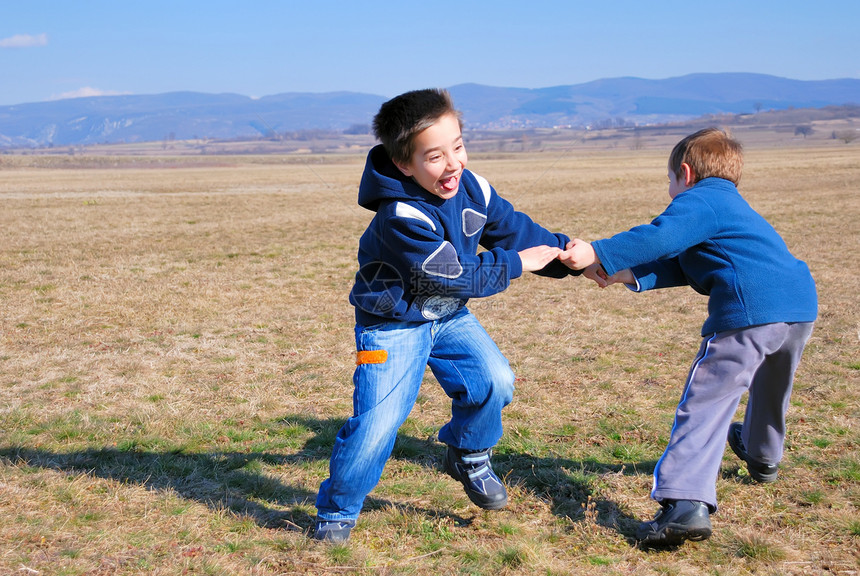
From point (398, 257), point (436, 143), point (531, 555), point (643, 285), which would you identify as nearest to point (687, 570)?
point (531, 555)

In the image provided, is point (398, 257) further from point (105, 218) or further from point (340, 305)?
point (105, 218)

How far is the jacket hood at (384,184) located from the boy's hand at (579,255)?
0.73 m

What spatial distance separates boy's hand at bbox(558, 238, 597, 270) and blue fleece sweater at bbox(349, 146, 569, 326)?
334 millimetres

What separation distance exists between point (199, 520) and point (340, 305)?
5.43 metres

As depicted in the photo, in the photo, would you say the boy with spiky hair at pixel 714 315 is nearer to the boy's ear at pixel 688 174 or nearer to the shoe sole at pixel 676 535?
the shoe sole at pixel 676 535

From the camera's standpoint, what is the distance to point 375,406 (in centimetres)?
315

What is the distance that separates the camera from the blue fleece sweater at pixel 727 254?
3.08m

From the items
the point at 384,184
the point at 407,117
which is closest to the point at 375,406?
the point at 384,184

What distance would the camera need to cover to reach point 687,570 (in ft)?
10.0

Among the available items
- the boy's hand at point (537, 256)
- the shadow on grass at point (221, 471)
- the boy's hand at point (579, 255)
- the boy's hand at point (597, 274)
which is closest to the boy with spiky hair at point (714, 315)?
the boy's hand at point (579, 255)

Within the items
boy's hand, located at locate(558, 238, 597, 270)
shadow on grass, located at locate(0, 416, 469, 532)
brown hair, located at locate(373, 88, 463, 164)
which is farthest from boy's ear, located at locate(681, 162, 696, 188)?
shadow on grass, located at locate(0, 416, 469, 532)

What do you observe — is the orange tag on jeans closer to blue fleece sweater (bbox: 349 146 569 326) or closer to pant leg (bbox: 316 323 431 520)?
pant leg (bbox: 316 323 431 520)

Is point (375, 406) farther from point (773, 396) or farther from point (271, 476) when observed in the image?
point (773, 396)

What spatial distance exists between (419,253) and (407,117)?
0.57 m
